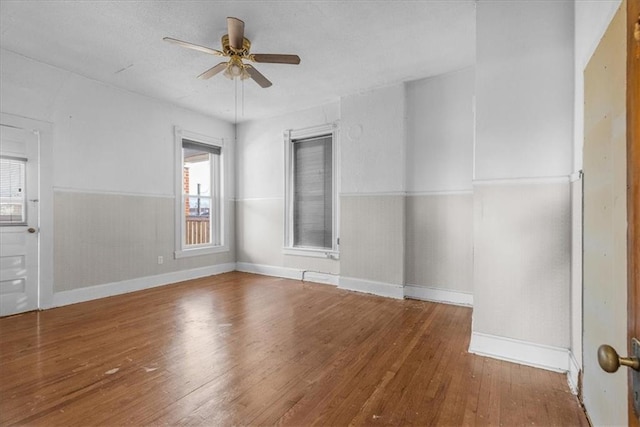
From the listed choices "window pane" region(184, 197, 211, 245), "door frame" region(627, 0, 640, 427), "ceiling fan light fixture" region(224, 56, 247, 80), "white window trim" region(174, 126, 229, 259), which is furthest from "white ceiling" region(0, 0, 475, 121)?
"door frame" region(627, 0, 640, 427)

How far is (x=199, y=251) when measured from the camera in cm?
518

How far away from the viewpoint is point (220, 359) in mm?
2307

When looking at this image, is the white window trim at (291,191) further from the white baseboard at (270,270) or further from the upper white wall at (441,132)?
the upper white wall at (441,132)

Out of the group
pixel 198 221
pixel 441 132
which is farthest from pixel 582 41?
pixel 198 221

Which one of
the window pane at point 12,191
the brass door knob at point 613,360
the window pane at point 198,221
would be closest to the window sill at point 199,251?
the window pane at point 198,221

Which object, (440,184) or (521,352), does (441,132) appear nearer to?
(440,184)

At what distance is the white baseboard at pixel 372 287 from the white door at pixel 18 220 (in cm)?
373

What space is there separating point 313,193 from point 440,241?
7.08 ft

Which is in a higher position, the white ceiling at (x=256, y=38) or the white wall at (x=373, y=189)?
the white ceiling at (x=256, y=38)

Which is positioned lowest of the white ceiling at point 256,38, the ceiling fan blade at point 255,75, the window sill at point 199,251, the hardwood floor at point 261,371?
the hardwood floor at point 261,371

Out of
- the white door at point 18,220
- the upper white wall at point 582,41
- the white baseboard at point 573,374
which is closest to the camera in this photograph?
the upper white wall at point 582,41

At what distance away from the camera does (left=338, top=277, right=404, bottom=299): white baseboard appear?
3.95 m

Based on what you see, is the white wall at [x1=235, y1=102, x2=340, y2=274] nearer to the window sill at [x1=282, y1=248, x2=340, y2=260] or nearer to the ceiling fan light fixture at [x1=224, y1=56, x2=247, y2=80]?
the window sill at [x1=282, y1=248, x2=340, y2=260]

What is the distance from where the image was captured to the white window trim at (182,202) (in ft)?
15.9
